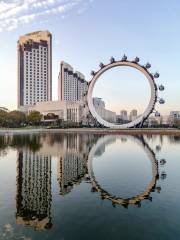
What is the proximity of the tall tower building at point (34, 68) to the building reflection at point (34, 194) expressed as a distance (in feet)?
501

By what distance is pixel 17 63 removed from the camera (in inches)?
6924

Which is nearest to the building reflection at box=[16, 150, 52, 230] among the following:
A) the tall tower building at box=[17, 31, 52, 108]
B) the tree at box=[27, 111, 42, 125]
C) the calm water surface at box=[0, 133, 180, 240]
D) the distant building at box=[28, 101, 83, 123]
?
→ the calm water surface at box=[0, 133, 180, 240]

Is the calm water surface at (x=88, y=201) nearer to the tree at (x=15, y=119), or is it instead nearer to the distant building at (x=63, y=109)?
the tree at (x=15, y=119)

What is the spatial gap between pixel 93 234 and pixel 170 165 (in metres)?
16.6

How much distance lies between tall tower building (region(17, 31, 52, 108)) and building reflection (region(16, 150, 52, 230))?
153 meters

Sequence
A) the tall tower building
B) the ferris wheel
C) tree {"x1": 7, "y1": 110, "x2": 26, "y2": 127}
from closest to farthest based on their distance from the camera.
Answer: the ferris wheel
tree {"x1": 7, "y1": 110, "x2": 26, "y2": 127}
the tall tower building

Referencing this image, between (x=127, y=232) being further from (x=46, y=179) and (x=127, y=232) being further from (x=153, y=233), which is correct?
(x=46, y=179)

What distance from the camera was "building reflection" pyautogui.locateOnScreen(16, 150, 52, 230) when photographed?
11.5 metres

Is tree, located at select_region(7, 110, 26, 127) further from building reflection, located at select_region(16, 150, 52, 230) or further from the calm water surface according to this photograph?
the calm water surface

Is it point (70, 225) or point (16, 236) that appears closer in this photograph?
point (16, 236)

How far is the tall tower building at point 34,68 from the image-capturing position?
6781 inches

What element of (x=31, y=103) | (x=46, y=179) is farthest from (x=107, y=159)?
(x=31, y=103)

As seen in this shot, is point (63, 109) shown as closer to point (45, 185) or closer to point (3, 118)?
point (3, 118)

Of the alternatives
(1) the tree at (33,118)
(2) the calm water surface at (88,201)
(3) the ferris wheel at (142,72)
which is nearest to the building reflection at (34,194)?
(2) the calm water surface at (88,201)
